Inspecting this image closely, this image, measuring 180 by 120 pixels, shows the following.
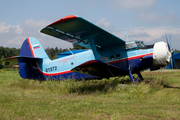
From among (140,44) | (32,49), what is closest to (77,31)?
(140,44)

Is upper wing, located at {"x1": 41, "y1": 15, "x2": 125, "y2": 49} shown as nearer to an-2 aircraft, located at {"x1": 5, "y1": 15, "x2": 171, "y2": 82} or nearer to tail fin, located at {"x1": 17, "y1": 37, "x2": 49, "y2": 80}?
an-2 aircraft, located at {"x1": 5, "y1": 15, "x2": 171, "y2": 82}

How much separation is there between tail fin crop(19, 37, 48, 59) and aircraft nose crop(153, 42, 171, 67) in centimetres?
724

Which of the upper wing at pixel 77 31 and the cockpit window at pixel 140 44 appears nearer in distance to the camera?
the upper wing at pixel 77 31

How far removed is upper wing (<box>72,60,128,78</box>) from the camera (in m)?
7.55

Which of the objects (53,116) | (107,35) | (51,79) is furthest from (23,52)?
(53,116)

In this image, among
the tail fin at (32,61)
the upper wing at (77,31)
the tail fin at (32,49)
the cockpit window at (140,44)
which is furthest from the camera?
the tail fin at (32,49)

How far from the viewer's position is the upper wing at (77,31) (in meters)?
6.77

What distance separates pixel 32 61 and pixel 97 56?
5.35m

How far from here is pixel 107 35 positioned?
27.3 ft

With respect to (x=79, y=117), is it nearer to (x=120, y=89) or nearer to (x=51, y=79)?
(x=120, y=89)

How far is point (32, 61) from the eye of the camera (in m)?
11.2

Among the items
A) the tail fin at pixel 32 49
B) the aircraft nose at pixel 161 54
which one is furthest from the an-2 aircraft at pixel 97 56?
the tail fin at pixel 32 49

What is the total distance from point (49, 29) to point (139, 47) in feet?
15.3

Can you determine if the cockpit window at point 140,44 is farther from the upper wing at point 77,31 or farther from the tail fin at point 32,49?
the tail fin at point 32,49
